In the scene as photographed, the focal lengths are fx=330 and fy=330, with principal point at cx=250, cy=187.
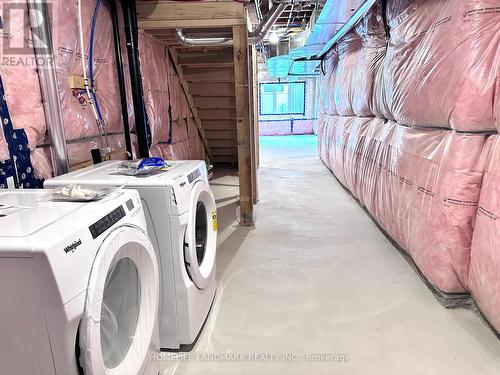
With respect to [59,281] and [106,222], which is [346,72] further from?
[59,281]

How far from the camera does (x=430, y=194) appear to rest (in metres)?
2.01

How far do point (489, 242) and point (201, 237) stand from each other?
150cm

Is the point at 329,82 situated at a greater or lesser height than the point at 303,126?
greater

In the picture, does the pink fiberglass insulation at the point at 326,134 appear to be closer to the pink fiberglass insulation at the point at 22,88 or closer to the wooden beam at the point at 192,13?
the wooden beam at the point at 192,13

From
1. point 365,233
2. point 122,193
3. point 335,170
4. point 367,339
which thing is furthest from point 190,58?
point 367,339

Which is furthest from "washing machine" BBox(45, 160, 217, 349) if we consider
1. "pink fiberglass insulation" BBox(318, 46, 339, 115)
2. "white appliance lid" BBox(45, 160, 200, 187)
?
"pink fiberglass insulation" BBox(318, 46, 339, 115)

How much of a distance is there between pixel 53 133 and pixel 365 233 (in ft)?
8.58

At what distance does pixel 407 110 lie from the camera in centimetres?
233

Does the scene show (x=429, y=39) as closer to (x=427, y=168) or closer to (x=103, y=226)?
(x=427, y=168)

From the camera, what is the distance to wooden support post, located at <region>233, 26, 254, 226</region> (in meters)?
2.86

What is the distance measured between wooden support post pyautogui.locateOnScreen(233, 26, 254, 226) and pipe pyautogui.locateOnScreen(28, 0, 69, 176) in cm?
154

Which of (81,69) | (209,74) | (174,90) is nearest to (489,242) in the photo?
(81,69)

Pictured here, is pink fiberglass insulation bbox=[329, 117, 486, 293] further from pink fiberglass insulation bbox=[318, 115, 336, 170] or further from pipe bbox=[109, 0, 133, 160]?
pink fiberglass insulation bbox=[318, 115, 336, 170]

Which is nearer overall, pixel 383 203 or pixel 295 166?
pixel 383 203
